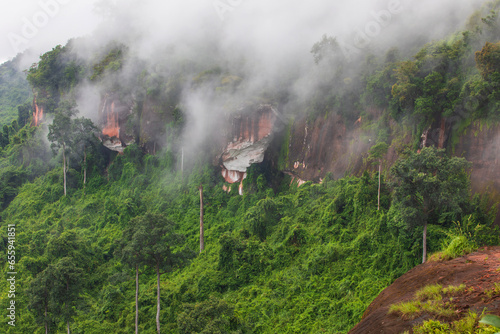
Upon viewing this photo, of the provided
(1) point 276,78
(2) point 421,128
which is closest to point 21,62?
(1) point 276,78

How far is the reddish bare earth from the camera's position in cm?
558

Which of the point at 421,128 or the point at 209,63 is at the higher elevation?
the point at 209,63

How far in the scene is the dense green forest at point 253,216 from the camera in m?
13.3

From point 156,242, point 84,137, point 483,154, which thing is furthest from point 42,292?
point 84,137

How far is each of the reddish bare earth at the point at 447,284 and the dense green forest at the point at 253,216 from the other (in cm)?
86

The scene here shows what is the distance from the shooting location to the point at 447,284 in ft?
21.9

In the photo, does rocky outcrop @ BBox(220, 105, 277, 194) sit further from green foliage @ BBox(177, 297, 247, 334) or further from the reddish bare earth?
the reddish bare earth

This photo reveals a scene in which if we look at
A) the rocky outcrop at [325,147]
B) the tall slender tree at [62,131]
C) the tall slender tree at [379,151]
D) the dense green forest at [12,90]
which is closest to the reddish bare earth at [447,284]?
the tall slender tree at [379,151]

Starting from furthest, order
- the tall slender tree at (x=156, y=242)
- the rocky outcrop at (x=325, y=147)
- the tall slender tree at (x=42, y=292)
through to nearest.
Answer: the rocky outcrop at (x=325, y=147) < the tall slender tree at (x=156, y=242) < the tall slender tree at (x=42, y=292)

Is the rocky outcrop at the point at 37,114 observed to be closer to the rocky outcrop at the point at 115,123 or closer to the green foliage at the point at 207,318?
the rocky outcrop at the point at 115,123

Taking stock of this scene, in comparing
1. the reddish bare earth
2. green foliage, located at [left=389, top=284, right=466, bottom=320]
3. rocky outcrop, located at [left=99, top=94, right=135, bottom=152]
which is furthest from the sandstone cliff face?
rocky outcrop, located at [left=99, top=94, right=135, bottom=152]

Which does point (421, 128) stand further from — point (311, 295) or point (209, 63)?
point (209, 63)

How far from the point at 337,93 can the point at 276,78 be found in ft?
16.0

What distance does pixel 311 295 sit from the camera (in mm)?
14562
